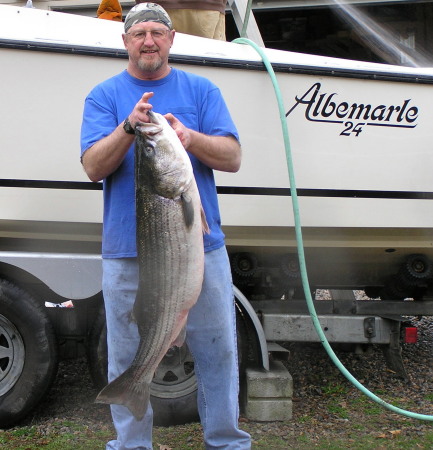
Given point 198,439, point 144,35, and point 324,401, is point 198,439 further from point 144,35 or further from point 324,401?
point 144,35

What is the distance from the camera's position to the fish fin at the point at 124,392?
2.88 m

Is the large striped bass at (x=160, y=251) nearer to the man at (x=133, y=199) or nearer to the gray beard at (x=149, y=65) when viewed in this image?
the man at (x=133, y=199)

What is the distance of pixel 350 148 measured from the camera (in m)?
4.27

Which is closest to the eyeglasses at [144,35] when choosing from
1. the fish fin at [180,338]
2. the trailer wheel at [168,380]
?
the fish fin at [180,338]

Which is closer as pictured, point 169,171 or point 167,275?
point 169,171

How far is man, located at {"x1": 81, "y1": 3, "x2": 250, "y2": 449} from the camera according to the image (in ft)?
9.51

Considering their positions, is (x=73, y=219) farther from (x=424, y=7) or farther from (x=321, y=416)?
(x=424, y=7)

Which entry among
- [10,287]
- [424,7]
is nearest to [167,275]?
[10,287]

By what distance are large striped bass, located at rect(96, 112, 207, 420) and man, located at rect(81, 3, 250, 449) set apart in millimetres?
148

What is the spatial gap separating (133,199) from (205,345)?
696 millimetres

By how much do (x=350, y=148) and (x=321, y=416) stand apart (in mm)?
1676

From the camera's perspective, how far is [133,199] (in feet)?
9.80

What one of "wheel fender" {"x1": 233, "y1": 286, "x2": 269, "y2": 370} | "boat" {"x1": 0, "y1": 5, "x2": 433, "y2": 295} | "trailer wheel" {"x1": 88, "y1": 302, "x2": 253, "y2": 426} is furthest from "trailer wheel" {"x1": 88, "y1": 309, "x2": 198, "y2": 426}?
"boat" {"x1": 0, "y1": 5, "x2": 433, "y2": 295}

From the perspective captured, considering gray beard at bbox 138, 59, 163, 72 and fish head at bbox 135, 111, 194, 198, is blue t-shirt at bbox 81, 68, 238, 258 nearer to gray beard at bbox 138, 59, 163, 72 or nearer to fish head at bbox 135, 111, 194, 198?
gray beard at bbox 138, 59, 163, 72
